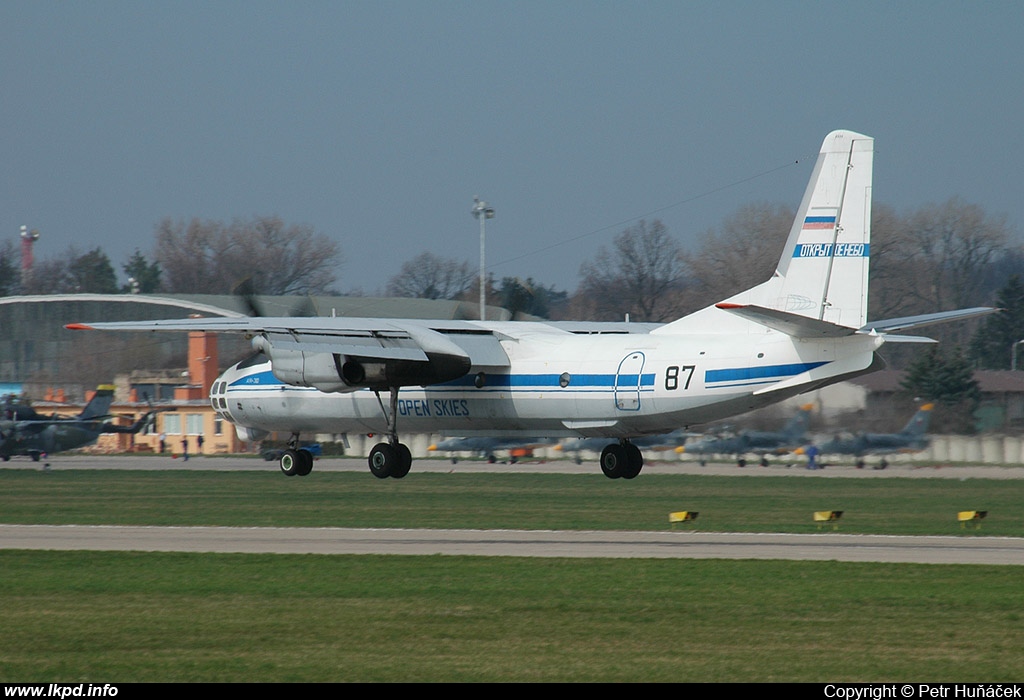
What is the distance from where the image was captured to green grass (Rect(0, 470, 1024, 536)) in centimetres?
4188

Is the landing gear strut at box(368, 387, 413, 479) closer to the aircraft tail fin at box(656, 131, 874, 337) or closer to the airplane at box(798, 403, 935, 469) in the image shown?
the aircraft tail fin at box(656, 131, 874, 337)

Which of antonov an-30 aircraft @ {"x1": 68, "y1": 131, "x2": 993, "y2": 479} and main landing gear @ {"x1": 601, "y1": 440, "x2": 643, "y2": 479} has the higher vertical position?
antonov an-30 aircraft @ {"x1": 68, "y1": 131, "x2": 993, "y2": 479}

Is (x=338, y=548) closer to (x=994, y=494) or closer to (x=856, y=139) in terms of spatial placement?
(x=856, y=139)

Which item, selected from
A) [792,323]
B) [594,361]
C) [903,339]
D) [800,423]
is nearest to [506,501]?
[594,361]

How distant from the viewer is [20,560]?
1203 inches

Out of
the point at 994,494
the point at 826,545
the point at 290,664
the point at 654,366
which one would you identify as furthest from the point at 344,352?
the point at 994,494

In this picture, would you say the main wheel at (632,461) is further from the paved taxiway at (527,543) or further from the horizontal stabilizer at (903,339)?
the horizontal stabilizer at (903,339)

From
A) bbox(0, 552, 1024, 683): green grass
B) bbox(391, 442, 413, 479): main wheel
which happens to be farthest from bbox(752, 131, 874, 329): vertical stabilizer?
bbox(391, 442, 413, 479): main wheel

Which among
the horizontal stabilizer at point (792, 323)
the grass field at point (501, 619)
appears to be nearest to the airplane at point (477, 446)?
the grass field at point (501, 619)

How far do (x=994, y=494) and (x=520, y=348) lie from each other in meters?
25.2

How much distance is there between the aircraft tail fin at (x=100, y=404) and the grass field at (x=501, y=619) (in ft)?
152

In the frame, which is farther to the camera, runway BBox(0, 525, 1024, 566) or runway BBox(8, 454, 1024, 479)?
runway BBox(8, 454, 1024, 479)

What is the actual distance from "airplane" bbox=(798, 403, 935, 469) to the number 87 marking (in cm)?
3589

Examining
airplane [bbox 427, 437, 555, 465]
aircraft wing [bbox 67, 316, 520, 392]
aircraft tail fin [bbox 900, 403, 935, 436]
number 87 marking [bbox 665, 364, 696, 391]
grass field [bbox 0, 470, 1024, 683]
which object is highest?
aircraft wing [bbox 67, 316, 520, 392]
